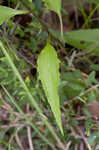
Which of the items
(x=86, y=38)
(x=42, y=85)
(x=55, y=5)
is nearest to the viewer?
(x=55, y=5)

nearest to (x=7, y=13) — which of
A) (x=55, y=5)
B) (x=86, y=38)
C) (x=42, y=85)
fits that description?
(x=55, y=5)

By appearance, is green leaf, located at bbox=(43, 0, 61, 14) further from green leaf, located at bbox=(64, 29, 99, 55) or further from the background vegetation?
green leaf, located at bbox=(64, 29, 99, 55)

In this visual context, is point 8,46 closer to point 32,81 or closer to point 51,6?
point 32,81

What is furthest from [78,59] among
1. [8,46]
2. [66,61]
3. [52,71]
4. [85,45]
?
[52,71]

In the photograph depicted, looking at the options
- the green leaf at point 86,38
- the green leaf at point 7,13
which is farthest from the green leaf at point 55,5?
the green leaf at point 86,38

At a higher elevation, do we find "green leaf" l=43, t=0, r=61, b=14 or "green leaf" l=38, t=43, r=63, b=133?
"green leaf" l=43, t=0, r=61, b=14

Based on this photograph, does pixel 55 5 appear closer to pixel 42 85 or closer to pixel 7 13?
pixel 7 13

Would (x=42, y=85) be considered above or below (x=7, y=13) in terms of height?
below

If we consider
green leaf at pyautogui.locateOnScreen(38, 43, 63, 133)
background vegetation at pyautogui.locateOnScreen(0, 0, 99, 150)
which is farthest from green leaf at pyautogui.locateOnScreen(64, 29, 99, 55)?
green leaf at pyautogui.locateOnScreen(38, 43, 63, 133)

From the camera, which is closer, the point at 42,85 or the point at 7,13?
the point at 7,13
